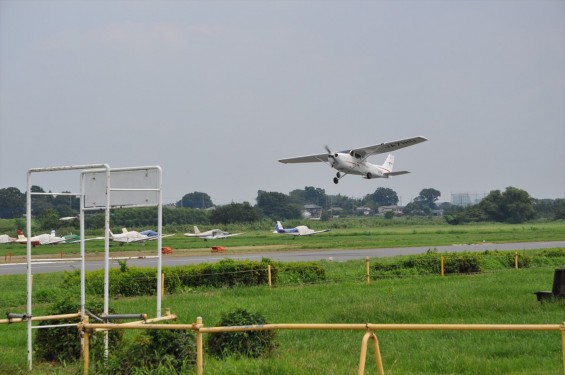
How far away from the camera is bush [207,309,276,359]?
10.7 meters

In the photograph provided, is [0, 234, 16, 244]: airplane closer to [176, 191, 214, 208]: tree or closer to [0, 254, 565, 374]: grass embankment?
[0, 254, 565, 374]: grass embankment

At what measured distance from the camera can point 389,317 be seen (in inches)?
635

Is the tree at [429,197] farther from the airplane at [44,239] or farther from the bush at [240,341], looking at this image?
the bush at [240,341]

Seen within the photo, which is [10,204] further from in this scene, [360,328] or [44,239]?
[360,328]

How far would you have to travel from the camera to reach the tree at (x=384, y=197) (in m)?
182

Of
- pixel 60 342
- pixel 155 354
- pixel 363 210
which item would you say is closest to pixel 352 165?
pixel 60 342

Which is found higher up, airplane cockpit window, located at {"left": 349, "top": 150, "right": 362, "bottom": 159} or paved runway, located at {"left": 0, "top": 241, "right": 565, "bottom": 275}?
airplane cockpit window, located at {"left": 349, "top": 150, "right": 362, "bottom": 159}

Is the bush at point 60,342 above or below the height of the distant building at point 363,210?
below

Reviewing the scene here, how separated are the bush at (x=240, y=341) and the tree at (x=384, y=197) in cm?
17117

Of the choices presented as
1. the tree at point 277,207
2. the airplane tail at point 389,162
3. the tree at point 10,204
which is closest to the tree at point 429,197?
the tree at point 277,207

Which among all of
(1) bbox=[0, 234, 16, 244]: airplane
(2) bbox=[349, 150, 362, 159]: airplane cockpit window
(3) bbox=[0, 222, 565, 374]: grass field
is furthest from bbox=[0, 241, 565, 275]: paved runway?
(1) bbox=[0, 234, 16, 244]: airplane

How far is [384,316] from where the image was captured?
16.2 m

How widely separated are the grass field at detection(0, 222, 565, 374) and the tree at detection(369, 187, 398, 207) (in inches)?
6087

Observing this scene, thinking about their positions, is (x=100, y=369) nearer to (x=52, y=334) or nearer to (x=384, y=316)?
(x=52, y=334)
